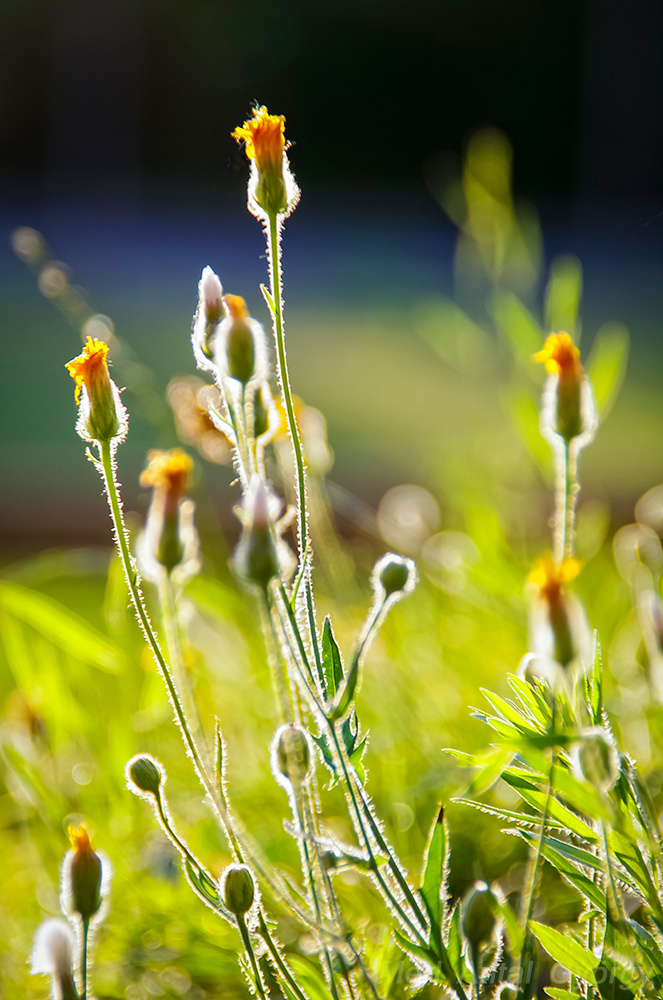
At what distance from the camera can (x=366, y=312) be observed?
5.74 m

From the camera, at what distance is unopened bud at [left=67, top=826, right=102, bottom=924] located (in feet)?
1.26

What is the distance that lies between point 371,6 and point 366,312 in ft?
7.20

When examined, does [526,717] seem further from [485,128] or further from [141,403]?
[485,128]

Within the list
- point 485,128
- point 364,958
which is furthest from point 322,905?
point 485,128

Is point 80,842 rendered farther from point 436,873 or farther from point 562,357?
point 562,357

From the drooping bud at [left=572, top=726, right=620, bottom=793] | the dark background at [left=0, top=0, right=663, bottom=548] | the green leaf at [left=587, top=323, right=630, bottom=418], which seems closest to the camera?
the drooping bud at [left=572, top=726, right=620, bottom=793]

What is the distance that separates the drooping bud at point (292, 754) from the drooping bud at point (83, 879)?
8 centimetres

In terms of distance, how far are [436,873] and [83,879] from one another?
0.14 m

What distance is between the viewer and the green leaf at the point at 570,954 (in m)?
0.38

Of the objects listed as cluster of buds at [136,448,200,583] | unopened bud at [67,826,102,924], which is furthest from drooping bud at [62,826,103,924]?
cluster of buds at [136,448,200,583]

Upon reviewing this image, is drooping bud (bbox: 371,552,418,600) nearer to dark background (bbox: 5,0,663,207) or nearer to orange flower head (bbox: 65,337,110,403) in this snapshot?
orange flower head (bbox: 65,337,110,403)

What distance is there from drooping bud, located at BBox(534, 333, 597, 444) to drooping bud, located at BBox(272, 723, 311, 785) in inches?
7.8

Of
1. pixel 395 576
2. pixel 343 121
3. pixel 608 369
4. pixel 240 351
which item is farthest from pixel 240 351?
pixel 343 121

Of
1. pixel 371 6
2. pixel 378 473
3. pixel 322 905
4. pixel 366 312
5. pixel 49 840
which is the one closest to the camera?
pixel 322 905
